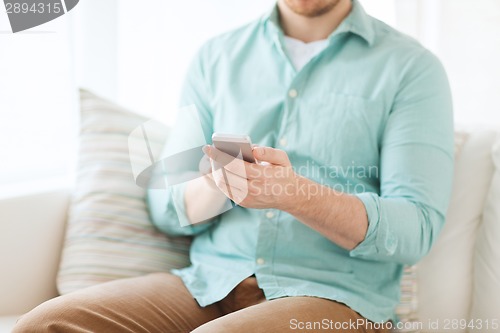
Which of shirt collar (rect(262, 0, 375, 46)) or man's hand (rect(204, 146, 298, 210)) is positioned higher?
shirt collar (rect(262, 0, 375, 46))

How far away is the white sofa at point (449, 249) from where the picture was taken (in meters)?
1.34

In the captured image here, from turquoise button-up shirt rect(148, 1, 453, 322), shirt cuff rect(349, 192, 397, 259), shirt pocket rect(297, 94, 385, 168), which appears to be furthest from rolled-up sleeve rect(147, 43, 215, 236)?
shirt cuff rect(349, 192, 397, 259)

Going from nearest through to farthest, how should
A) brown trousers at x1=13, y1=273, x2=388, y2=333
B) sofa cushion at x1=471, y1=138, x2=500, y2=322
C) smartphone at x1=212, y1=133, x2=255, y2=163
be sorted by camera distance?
smartphone at x1=212, y1=133, x2=255, y2=163, brown trousers at x1=13, y1=273, x2=388, y2=333, sofa cushion at x1=471, y1=138, x2=500, y2=322

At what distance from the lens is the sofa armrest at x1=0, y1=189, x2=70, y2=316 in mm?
1337

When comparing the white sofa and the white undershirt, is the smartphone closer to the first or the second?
the white undershirt

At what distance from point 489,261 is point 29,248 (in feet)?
3.21

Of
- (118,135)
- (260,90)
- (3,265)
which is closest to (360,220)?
(260,90)

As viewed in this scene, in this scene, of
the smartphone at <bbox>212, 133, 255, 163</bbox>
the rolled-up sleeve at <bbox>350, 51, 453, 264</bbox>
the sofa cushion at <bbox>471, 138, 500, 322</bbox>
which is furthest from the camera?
the sofa cushion at <bbox>471, 138, 500, 322</bbox>

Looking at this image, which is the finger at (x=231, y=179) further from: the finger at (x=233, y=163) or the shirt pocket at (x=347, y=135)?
the shirt pocket at (x=347, y=135)

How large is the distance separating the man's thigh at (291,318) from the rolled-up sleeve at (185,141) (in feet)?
1.03

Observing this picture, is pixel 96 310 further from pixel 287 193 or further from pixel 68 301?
pixel 287 193

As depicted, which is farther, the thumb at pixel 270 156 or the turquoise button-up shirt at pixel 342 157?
the turquoise button-up shirt at pixel 342 157

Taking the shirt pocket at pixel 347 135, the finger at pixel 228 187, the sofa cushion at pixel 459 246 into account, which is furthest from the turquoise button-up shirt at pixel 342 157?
the finger at pixel 228 187

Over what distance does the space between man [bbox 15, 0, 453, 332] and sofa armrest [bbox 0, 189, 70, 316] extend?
0.77 ft
